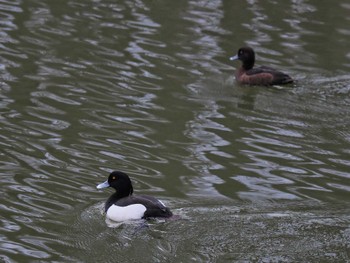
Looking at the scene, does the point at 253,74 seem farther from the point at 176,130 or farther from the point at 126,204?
the point at 126,204

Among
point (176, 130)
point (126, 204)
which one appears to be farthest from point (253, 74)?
point (126, 204)

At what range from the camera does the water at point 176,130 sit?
9.81 metres

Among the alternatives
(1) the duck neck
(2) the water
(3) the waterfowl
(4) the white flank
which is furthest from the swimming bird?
(1) the duck neck

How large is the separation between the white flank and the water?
12cm

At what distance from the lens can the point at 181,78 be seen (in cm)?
1532

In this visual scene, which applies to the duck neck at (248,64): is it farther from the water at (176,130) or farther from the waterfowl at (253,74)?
the water at (176,130)

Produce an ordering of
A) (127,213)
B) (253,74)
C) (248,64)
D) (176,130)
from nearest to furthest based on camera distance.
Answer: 1. (127,213)
2. (176,130)
3. (253,74)
4. (248,64)

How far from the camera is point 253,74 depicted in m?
15.4

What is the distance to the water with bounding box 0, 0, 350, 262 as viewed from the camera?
981cm

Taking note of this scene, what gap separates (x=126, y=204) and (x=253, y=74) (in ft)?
18.0

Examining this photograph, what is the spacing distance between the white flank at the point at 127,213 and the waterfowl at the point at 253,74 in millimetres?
5321

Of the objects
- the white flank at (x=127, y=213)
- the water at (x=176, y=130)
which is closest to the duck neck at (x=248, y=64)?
the water at (x=176, y=130)

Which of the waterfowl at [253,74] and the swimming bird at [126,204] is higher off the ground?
the swimming bird at [126,204]

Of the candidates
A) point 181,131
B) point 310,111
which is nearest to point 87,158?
point 181,131
